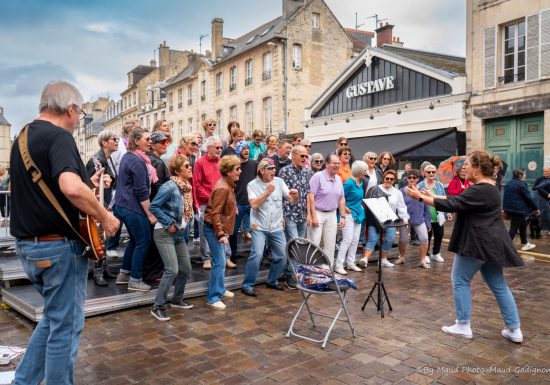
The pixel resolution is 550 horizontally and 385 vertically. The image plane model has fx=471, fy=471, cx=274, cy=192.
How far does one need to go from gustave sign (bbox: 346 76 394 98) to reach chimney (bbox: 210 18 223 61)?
595 inches

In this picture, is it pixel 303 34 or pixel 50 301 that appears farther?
pixel 303 34

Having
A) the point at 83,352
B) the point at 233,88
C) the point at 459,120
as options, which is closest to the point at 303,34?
the point at 233,88

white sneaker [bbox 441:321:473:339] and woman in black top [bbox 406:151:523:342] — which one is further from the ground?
woman in black top [bbox 406:151:523:342]

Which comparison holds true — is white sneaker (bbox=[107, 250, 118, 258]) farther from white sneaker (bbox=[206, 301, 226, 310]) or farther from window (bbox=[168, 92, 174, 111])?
window (bbox=[168, 92, 174, 111])

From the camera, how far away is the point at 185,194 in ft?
17.8

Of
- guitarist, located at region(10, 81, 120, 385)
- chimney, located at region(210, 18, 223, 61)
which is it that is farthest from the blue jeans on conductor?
chimney, located at region(210, 18, 223, 61)

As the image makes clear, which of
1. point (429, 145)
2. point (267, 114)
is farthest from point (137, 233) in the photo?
point (267, 114)

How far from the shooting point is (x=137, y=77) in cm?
5209

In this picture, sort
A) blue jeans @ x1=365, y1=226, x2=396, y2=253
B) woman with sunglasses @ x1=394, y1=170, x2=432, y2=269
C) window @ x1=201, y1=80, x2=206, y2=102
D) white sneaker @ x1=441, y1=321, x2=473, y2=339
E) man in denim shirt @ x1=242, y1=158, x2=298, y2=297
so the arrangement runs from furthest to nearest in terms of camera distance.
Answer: window @ x1=201, y1=80, x2=206, y2=102
woman with sunglasses @ x1=394, y1=170, x2=432, y2=269
blue jeans @ x1=365, y1=226, x2=396, y2=253
man in denim shirt @ x1=242, y1=158, x2=298, y2=297
white sneaker @ x1=441, y1=321, x2=473, y2=339

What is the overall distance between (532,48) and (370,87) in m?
7.13

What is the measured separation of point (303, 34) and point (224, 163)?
24807 mm

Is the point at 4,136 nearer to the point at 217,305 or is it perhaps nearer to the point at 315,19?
the point at 315,19

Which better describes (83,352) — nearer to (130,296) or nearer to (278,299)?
(130,296)

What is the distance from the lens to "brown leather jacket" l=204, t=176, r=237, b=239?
5371 millimetres
